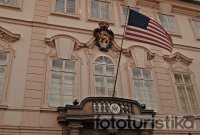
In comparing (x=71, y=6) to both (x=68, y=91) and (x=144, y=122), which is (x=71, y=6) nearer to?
(x=68, y=91)

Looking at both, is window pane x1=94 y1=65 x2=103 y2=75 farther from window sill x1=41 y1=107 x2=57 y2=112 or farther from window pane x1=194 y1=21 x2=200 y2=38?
window pane x1=194 y1=21 x2=200 y2=38

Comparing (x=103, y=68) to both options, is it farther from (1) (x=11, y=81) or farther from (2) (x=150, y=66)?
(1) (x=11, y=81)

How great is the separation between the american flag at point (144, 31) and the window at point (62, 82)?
284 centimetres

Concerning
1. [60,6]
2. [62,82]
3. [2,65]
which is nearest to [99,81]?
[62,82]

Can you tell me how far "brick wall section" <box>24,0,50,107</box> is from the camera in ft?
35.8

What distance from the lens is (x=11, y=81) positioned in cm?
1098

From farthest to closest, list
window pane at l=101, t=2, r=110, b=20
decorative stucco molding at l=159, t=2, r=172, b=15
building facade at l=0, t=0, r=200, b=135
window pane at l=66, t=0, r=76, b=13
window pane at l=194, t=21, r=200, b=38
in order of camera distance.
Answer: window pane at l=194, t=21, r=200, b=38 < decorative stucco molding at l=159, t=2, r=172, b=15 < window pane at l=101, t=2, r=110, b=20 < window pane at l=66, t=0, r=76, b=13 < building facade at l=0, t=0, r=200, b=135

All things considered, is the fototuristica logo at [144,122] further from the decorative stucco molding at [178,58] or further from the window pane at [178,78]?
the decorative stucco molding at [178,58]

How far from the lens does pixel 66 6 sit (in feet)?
46.6

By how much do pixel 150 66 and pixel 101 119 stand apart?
14.9 feet

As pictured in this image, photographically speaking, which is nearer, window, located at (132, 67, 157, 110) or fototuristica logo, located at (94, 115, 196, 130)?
fototuristica logo, located at (94, 115, 196, 130)

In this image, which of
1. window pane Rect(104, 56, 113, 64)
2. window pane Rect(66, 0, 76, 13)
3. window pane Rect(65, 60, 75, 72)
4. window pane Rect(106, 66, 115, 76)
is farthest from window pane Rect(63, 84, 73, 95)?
window pane Rect(66, 0, 76, 13)

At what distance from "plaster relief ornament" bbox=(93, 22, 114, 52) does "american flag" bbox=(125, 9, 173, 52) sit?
5.53 feet

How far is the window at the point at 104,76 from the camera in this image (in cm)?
1218
